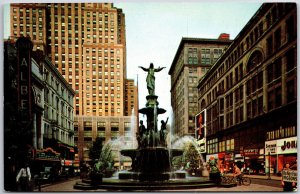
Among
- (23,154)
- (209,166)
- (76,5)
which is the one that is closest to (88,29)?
(76,5)

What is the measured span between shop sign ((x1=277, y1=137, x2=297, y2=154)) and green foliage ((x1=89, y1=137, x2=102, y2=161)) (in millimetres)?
6597

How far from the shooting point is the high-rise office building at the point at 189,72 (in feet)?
49.8

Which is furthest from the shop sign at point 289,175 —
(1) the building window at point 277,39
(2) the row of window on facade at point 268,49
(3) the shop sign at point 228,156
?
(1) the building window at point 277,39

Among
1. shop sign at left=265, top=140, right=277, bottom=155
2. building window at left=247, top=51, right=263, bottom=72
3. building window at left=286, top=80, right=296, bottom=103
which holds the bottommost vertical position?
shop sign at left=265, top=140, right=277, bottom=155

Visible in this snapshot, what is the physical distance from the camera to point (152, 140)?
15.7m

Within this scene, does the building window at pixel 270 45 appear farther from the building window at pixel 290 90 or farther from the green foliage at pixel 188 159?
the green foliage at pixel 188 159

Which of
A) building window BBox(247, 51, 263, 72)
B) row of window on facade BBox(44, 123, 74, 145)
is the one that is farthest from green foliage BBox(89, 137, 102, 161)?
building window BBox(247, 51, 263, 72)

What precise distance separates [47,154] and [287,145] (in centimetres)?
869

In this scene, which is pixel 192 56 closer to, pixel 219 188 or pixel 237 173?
pixel 237 173

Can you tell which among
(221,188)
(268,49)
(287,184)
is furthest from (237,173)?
(268,49)

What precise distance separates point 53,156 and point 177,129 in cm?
513

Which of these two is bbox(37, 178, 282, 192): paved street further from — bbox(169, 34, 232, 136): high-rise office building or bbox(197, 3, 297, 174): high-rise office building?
bbox(169, 34, 232, 136): high-rise office building

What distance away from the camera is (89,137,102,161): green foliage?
1504cm

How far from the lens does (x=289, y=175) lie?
43.4 ft
